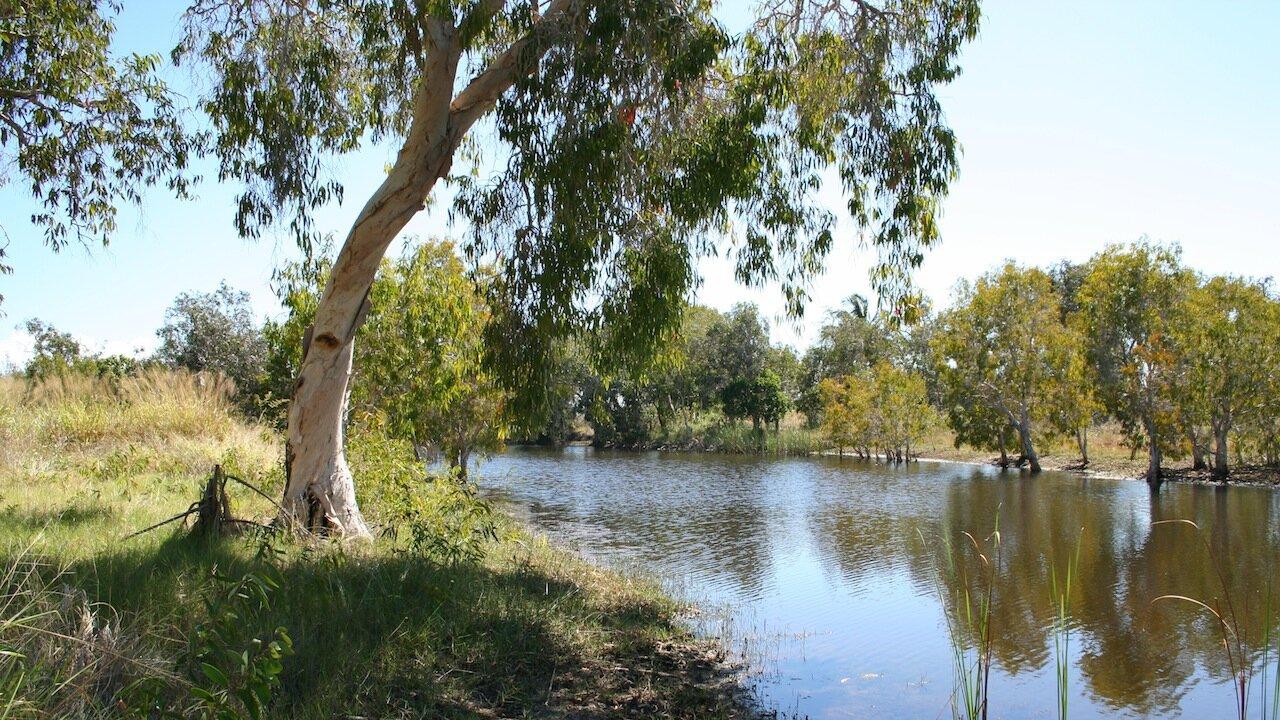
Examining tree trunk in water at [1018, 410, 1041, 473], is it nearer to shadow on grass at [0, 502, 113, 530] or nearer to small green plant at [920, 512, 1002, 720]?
small green plant at [920, 512, 1002, 720]

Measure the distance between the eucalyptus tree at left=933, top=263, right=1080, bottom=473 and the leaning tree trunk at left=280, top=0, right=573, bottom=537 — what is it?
80.5ft

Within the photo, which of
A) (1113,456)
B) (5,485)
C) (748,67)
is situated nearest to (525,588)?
(748,67)

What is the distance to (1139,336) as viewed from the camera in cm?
2491

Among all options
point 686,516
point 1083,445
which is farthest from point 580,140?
point 1083,445

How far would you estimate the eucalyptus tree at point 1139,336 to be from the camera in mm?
23938

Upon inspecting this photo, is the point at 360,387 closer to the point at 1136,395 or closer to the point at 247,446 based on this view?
the point at 247,446

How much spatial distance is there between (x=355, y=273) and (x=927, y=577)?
8171 mm

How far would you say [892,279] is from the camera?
8.51 metres

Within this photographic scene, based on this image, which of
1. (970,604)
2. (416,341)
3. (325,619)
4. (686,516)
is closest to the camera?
(325,619)

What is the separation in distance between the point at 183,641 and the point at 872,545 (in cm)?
1152

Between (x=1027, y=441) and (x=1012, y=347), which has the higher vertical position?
(x=1012, y=347)

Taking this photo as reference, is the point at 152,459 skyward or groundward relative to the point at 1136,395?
groundward

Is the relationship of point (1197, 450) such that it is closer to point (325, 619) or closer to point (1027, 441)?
point (1027, 441)

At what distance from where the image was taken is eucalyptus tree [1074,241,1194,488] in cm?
2394
